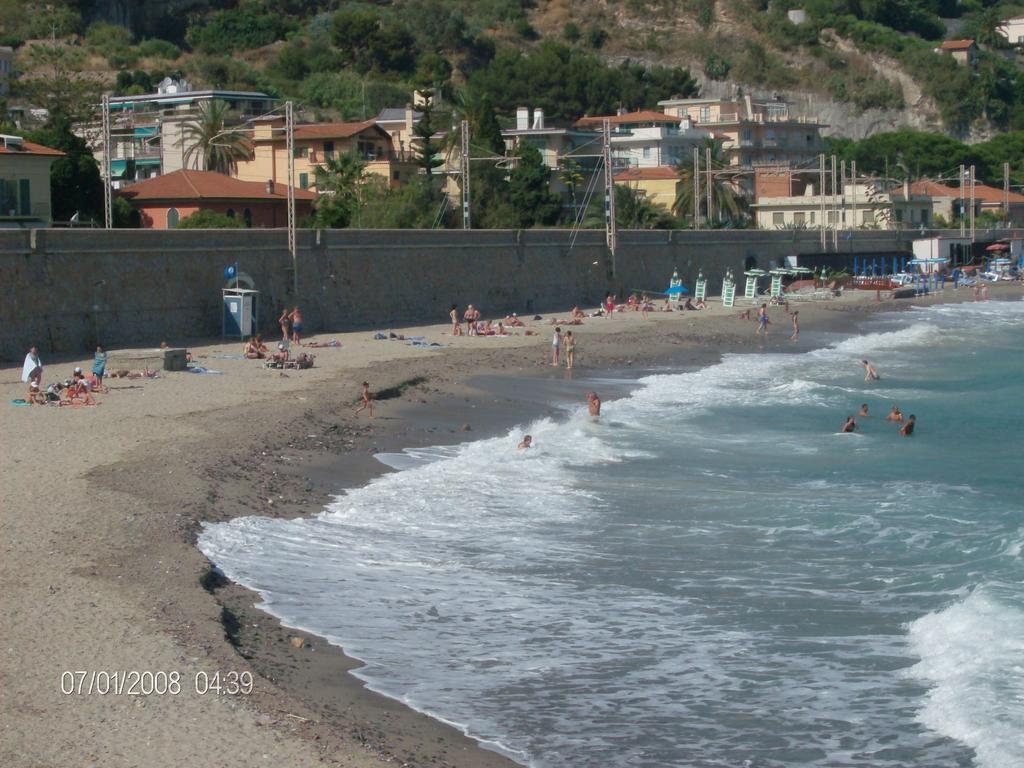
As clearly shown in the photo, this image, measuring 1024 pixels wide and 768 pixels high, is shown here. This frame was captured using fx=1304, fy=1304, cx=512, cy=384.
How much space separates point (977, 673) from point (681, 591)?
10.1 ft

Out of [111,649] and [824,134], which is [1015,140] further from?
[111,649]

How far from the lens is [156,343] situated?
29.9 metres

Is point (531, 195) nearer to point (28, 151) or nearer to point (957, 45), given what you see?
point (28, 151)

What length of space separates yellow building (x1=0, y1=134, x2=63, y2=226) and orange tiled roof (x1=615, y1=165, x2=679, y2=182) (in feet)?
148

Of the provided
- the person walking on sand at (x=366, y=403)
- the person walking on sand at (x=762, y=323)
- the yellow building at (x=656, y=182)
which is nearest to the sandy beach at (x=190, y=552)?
the person walking on sand at (x=366, y=403)

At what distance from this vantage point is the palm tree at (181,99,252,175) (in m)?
61.8

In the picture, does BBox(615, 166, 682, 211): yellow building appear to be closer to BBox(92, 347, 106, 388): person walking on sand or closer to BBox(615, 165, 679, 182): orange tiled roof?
BBox(615, 165, 679, 182): orange tiled roof

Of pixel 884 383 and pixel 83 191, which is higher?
pixel 83 191

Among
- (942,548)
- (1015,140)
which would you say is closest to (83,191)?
(942,548)

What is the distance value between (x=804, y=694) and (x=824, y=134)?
367ft

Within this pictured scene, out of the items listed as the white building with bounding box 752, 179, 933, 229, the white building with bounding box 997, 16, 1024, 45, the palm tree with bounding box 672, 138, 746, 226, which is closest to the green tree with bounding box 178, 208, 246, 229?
the palm tree with bounding box 672, 138, 746, 226

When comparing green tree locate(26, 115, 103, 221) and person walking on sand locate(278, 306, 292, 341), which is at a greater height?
green tree locate(26, 115, 103, 221)

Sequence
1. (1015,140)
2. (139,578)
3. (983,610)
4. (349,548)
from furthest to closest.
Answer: (1015,140) → (349,548) → (983,610) → (139,578)

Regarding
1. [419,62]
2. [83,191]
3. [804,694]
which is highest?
[419,62]
